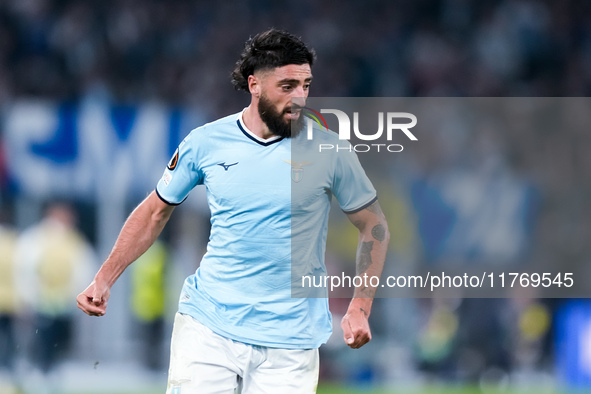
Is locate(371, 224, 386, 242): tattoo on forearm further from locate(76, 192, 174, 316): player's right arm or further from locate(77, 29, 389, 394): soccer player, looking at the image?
locate(76, 192, 174, 316): player's right arm

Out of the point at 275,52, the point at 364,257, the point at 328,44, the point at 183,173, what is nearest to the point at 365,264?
the point at 364,257

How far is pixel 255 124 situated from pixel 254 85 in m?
0.20

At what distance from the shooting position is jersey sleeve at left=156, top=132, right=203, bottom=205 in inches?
167

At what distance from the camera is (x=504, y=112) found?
760 cm

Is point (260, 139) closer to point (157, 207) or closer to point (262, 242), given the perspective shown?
point (262, 242)

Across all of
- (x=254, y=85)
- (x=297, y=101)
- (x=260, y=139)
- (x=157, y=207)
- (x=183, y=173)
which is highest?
(x=254, y=85)

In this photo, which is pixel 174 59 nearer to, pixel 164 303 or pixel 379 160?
pixel 164 303

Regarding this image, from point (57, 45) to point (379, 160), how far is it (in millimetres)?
8189

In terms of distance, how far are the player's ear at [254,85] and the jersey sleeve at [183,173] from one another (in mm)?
332

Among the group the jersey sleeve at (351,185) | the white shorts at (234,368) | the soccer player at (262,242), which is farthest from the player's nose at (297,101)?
the white shorts at (234,368)

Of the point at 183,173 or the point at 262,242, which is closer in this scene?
the point at 262,242

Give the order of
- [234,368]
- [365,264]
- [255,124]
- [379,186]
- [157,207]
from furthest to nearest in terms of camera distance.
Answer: [379,186]
[157,207]
[255,124]
[365,264]
[234,368]

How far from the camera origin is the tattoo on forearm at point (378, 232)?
4.18 metres

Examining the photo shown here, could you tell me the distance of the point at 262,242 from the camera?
4047 millimetres
